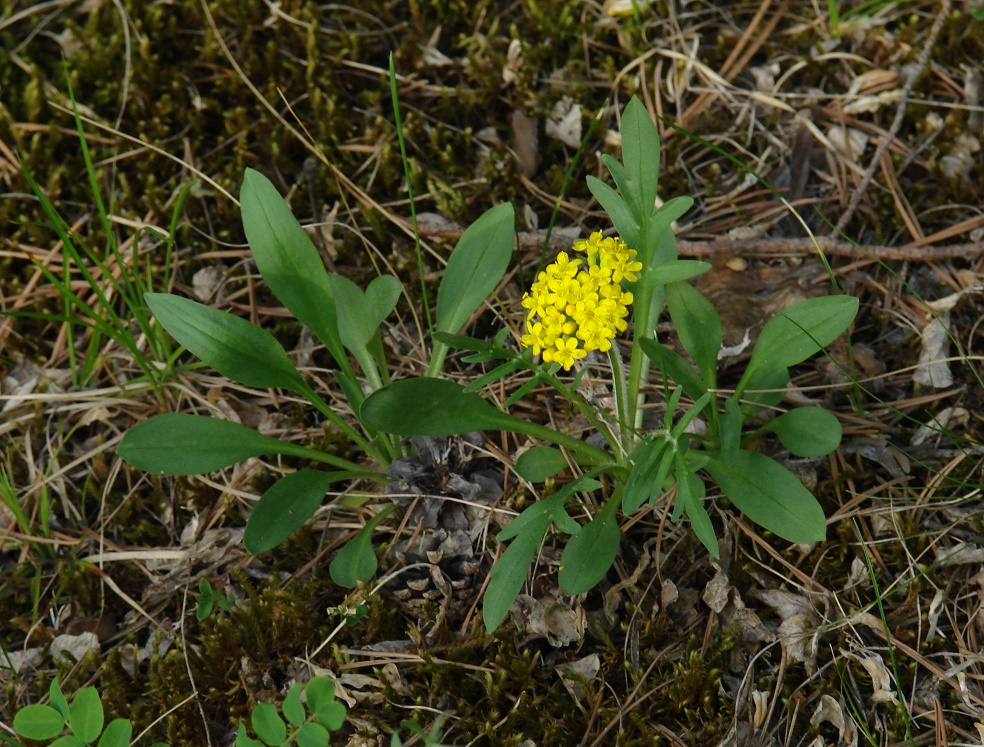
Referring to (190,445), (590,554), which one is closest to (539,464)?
(590,554)

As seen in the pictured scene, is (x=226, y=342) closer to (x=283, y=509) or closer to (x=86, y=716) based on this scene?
(x=283, y=509)

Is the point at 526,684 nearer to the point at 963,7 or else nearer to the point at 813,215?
the point at 813,215

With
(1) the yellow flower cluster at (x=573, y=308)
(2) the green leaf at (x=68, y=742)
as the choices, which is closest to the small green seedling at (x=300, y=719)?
(2) the green leaf at (x=68, y=742)

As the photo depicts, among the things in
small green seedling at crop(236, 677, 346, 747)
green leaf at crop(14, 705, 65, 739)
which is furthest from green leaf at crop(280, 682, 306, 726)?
green leaf at crop(14, 705, 65, 739)

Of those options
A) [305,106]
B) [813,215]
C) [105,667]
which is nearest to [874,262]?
[813,215]

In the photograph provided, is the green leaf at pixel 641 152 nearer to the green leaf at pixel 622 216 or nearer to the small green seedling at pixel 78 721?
the green leaf at pixel 622 216
